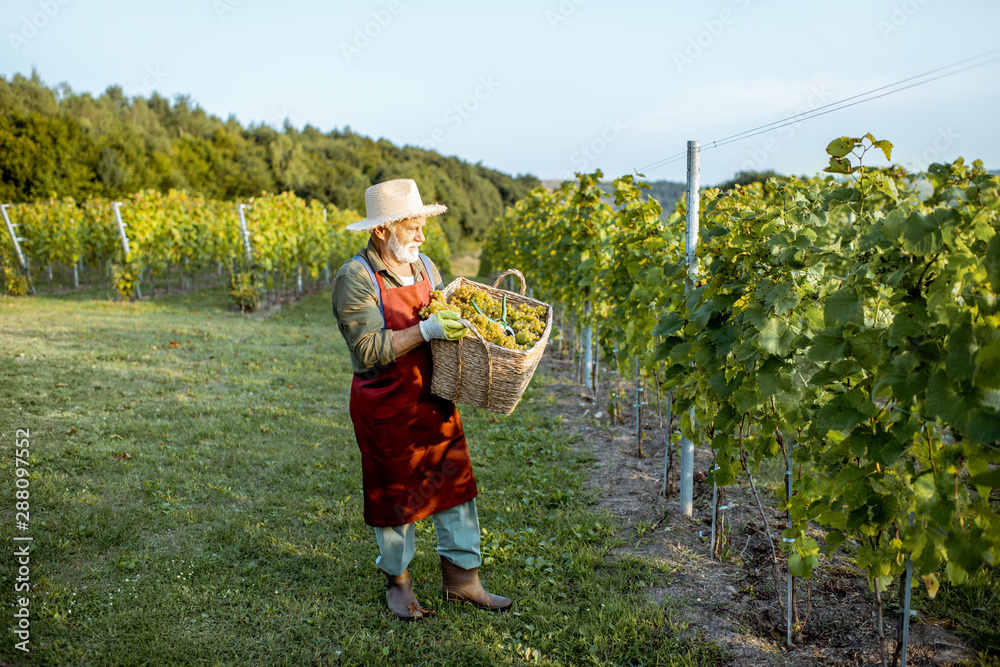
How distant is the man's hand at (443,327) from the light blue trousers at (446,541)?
93cm

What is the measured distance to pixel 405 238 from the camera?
9.40 feet

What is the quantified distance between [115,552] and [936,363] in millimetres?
4001

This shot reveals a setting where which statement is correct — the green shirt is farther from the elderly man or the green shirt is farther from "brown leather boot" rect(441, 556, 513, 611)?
"brown leather boot" rect(441, 556, 513, 611)

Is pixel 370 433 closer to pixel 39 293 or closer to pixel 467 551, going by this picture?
pixel 467 551

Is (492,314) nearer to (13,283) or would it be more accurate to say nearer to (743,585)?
(743,585)

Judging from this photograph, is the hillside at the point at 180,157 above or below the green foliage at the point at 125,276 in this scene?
above

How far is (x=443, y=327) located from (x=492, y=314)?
1.45ft

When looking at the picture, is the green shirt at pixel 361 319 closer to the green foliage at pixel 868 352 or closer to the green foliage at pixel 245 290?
the green foliage at pixel 868 352

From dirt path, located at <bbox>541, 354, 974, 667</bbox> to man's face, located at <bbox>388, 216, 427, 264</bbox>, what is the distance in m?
2.08

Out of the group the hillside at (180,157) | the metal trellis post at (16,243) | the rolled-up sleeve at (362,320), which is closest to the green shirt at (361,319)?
the rolled-up sleeve at (362,320)

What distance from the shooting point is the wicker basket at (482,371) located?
2594mm

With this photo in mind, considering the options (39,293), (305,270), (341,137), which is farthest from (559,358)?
(341,137)

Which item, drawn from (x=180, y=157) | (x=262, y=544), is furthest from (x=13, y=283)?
(x=180, y=157)

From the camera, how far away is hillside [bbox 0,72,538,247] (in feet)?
105
